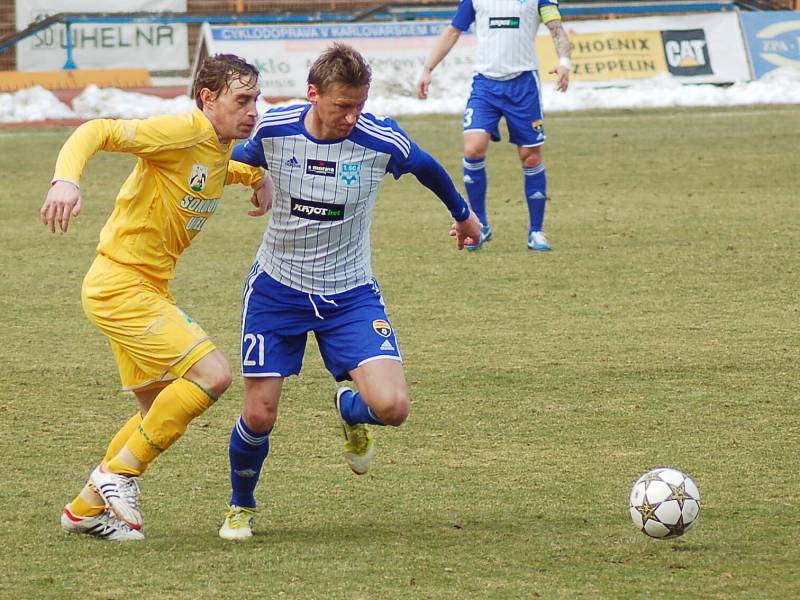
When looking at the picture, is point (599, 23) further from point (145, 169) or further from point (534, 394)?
point (145, 169)

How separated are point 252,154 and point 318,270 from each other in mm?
487

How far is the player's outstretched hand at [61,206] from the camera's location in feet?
14.5

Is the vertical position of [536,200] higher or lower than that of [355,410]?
higher

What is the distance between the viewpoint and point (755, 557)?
15.0 feet

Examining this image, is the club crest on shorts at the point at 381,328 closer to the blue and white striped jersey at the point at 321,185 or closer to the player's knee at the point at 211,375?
the blue and white striped jersey at the point at 321,185

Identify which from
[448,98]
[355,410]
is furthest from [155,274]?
[448,98]

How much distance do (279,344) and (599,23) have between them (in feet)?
55.4

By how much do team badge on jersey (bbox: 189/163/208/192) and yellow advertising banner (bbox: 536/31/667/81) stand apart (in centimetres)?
1583

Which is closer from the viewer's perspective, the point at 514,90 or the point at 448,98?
the point at 514,90

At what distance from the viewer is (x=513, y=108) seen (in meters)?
10.9

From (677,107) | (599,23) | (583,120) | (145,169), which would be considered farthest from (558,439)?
(599,23)

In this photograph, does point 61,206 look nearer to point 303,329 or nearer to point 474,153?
point 303,329

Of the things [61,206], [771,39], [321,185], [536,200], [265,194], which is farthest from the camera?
[771,39]

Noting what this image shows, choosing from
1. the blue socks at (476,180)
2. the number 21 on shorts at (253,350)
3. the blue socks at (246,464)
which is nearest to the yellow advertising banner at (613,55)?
the blue socks at (476,180)
